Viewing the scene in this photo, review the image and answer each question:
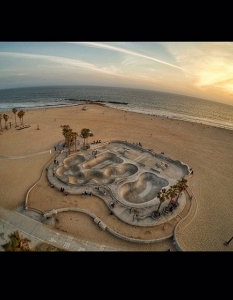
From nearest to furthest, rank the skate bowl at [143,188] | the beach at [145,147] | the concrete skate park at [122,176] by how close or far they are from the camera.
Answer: the beach at [145,147] < the concrete skate park at [122,176] < the skate bowl at [143,188]

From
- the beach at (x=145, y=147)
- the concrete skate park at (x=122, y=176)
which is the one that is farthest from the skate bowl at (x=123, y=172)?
the beach at (x=145, y=147)

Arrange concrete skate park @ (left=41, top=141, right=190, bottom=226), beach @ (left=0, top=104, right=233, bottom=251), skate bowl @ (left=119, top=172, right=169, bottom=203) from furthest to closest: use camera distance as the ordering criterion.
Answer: skate bowl @ (left=119, top=172, right=169, bottom=203) < concrete skate park @ (left=41, top=141, right=190, bottom=226) < beach @ (left=0, top=104, right=233, bottom=251)

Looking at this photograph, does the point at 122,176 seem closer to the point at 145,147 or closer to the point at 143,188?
the point at 143,188

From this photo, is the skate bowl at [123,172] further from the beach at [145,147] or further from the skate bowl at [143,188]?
the beach at [145,147]

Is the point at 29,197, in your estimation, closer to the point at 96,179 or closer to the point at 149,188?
the point at 96,179

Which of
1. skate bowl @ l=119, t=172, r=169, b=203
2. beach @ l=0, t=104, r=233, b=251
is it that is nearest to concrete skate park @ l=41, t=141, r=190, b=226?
skate bowl @ l=119, t=172, r=169, b=203

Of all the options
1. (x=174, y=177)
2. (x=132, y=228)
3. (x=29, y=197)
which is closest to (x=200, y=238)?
(x=132, y=228)

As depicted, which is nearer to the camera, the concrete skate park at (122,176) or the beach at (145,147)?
the beach at (145,147)

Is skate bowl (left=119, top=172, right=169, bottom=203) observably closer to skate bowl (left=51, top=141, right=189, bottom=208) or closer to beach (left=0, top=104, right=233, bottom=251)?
skate bowl (left=51, top=141, right=189, bottom=208)
